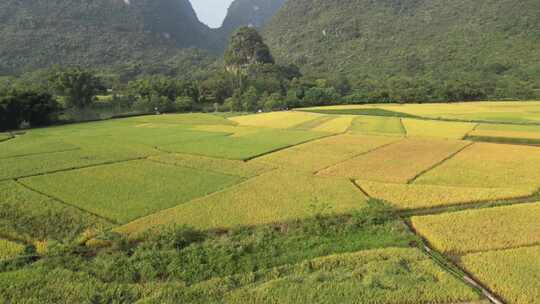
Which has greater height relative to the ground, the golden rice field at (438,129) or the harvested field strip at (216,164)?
the golden rice field at (438,129)

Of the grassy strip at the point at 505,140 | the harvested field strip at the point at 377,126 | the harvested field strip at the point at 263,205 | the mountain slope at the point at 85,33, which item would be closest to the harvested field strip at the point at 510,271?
the harvested field strip at the point at 263,205

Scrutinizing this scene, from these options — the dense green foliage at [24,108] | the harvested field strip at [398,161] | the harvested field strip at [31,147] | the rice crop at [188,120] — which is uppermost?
the dense green foliage at [24,108]

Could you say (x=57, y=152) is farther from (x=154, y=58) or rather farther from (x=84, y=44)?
(x=154, y=58)

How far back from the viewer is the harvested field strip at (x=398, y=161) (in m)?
17.5

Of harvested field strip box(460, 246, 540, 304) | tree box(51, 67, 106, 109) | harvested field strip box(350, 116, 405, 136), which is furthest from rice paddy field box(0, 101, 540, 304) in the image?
tree box(51, 67, 106, 109)

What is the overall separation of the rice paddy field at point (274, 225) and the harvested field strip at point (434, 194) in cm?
8

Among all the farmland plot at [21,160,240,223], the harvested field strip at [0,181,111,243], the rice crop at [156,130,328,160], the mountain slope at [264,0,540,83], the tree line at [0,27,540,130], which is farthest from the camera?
the mountain slope at [264,0,540,83]

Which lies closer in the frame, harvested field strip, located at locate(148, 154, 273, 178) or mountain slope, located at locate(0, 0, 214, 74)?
harvested field strip, located at locate(148, 154, 273, 178)

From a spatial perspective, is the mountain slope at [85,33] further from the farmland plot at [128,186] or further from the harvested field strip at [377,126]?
the harvested field strip at [377,126]

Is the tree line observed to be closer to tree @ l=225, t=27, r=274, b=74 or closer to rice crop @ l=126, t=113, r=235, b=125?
rice crop @ l=126, t=113, r=235, b=125

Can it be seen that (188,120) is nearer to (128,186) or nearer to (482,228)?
(128,186)

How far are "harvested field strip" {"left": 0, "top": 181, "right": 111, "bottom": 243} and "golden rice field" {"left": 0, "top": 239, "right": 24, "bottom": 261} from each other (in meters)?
0.45

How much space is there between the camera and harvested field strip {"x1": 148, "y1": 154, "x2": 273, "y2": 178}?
19062mm

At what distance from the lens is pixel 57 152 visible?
2519 cm
